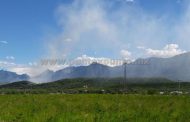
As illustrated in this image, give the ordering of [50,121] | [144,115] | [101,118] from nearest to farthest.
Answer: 1. [50,121]
2. [101,118]
3. [144,115]

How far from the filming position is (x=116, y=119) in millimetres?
13438

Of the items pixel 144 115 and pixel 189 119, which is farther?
pixel 144 115

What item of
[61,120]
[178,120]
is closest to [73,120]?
[61,120]

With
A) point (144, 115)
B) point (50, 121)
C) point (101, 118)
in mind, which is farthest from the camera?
point (144, 115)

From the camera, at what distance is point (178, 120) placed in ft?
44.1

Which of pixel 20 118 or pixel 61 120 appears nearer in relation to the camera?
pixel 61 120

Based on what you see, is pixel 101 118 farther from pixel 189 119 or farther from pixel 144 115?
pixel 189 119

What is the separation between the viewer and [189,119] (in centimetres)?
1364

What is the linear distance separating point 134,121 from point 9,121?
172 inches

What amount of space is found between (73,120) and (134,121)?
214 cm

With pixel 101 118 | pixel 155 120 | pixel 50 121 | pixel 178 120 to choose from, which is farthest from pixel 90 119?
pixel 178 120

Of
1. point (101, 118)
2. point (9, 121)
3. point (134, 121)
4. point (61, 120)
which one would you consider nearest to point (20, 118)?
point (9, 121)

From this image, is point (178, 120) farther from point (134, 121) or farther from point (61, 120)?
point (61, 120)

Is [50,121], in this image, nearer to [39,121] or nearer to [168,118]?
[39,121]
